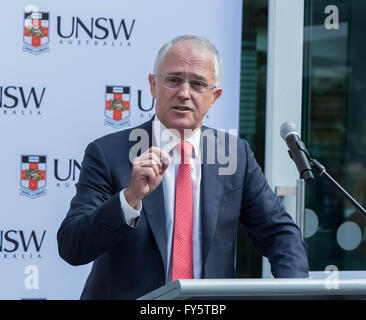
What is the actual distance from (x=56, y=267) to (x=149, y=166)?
55.4 inches

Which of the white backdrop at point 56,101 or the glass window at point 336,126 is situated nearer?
the white backdrop at point 56,101

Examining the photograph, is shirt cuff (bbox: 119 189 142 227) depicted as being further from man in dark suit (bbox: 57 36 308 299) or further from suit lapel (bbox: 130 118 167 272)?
suit lapel (bbox: 130 118 167 272)

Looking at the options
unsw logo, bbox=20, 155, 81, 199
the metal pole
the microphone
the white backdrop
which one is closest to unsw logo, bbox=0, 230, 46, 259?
the white backdrop

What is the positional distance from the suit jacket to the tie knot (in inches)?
3.5

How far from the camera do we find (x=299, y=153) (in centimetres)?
198

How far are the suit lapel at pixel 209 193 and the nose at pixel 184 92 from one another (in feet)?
0.74

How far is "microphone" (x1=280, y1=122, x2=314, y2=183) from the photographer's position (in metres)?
1.92

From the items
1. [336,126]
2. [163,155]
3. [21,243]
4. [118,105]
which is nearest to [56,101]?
[118,105]

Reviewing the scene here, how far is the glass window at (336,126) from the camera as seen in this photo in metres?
3.89

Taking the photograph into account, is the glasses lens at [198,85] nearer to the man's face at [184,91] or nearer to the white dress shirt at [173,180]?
the man's face at [184,91]

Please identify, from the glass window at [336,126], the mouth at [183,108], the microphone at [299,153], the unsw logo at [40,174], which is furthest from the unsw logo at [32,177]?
the microphone at [299,153]
